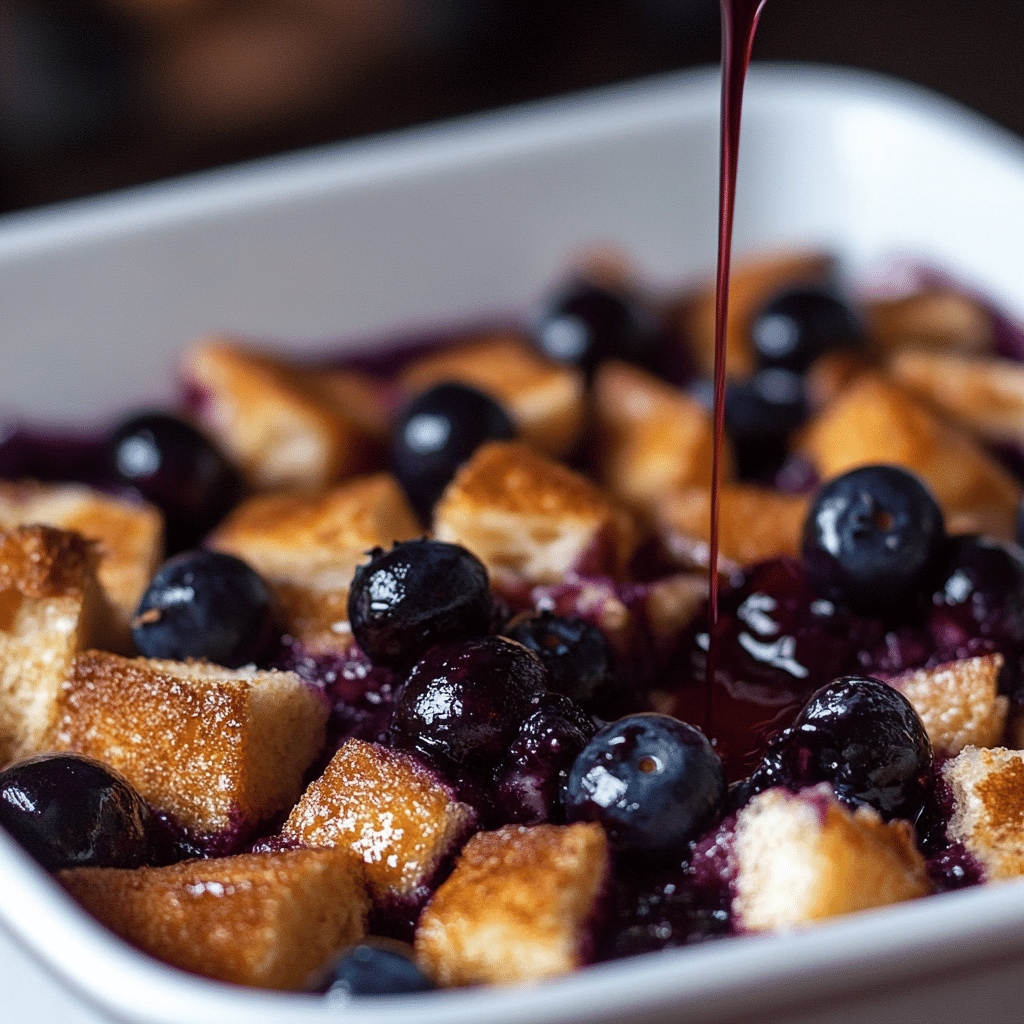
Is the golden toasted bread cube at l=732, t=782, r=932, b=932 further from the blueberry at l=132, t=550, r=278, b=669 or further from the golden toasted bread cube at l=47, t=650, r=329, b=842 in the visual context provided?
the blueberry at l=132, t=550, r=278, b=669

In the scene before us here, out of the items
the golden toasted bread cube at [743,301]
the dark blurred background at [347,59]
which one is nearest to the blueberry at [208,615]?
the golden toasted bread cube at [743,301]

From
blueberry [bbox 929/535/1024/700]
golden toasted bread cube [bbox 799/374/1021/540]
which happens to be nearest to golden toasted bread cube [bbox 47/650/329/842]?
blueberry [bbox 929/535/1024/700]

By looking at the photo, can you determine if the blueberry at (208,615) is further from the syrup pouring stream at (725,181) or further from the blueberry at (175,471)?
the syrup pouring stream at (725,181)

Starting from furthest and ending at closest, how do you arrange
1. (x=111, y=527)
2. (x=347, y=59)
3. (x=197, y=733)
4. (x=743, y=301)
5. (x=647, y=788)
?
(x=347, y=59)
(x=743, y=301)
(x=111, y=527)
(x=197, y=733)
(x=647, y=788)

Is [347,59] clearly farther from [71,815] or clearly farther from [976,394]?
[71,815]

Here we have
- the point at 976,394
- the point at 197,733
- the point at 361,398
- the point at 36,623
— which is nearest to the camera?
the point at 197,733

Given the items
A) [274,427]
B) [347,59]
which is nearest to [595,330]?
[274,427]
